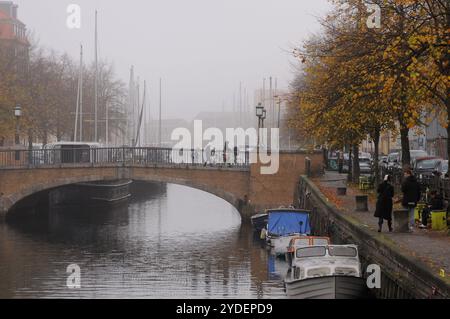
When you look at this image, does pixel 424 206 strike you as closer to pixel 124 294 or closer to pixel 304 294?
pixel 304 294

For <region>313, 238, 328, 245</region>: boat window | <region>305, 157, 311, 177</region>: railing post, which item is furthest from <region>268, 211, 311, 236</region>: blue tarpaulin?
<region>305, 157, 311, 177</region>: railing post

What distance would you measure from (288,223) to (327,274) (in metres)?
17.3

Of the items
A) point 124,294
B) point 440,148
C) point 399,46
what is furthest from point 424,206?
point 440,148

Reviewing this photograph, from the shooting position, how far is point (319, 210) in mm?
40219

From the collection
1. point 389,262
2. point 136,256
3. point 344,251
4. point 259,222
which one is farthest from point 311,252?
point 259,222

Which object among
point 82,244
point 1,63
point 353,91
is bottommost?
point 82,244

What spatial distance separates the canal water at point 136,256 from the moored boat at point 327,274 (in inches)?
155

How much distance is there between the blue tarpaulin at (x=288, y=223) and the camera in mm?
41688

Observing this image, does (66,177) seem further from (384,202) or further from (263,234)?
(384,202)

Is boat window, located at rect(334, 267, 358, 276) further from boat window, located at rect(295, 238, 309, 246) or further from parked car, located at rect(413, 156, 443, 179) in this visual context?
parked car, located at rect(413, 156, 443, 179)

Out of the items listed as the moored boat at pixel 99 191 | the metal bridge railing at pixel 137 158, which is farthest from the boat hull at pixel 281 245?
the moored boat at pixel 99 191

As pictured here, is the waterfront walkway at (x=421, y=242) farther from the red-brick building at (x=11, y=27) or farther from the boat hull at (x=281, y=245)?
the red-brick building at (x=11, y=27)

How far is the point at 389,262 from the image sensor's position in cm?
2222
